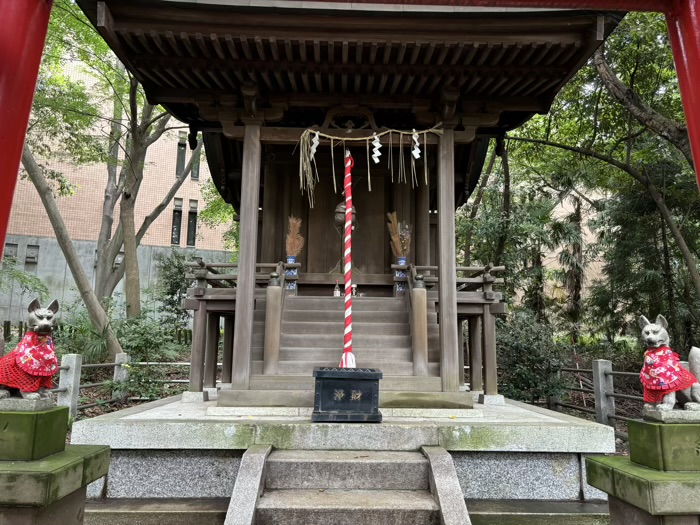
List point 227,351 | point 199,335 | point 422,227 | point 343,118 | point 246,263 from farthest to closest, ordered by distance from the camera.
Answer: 1. point 227,351
2. point 422,227
3. point 199,335
4. point 343,118
5. point 246,263

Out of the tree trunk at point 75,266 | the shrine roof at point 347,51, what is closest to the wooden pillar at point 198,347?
the shrine roof at point 347,51

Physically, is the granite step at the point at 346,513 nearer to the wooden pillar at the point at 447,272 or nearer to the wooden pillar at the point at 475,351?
the wooden pillar at the point at 447,272

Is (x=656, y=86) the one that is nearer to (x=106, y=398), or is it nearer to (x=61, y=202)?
(x=106, y=398)

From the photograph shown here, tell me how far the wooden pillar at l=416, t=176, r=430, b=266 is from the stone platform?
14.0 ft

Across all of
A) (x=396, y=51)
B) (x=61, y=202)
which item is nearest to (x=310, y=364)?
(x=396, y=51)

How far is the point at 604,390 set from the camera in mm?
7672

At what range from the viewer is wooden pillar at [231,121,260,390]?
237 inches

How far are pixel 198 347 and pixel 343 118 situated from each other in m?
4.45

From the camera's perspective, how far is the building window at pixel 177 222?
82.7 ft

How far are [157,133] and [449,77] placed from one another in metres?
11.0

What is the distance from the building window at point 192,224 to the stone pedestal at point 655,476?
81.2 ft

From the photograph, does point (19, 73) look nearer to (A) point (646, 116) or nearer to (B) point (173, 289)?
(A) point (646, 116)

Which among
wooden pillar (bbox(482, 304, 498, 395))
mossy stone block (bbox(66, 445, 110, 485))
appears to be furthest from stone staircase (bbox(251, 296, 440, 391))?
mossy stone block (bbox(66, 445, 110, 485))

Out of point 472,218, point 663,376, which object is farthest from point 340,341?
point 472,218
